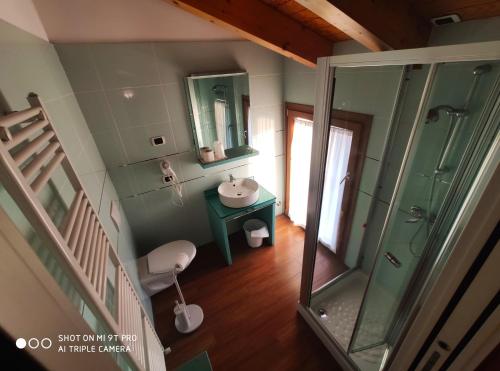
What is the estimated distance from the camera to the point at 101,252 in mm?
948

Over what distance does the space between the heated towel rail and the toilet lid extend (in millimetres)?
503

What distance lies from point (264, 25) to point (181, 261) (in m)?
1.94

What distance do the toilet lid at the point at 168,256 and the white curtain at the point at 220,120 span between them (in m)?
1.12

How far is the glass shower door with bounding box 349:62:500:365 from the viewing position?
1087 millimetres

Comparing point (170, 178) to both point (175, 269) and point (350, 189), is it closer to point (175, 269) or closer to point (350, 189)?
point (175, 269)

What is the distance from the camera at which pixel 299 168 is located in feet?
8.82

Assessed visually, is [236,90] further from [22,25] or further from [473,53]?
[473,53]

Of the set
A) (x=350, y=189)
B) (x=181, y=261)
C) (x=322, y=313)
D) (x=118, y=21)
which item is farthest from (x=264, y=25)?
(x=322, y=313)

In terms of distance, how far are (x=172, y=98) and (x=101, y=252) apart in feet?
4.80

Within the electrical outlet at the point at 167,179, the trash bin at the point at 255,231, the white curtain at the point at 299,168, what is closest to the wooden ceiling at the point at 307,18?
the white curtain at the point at 299,168

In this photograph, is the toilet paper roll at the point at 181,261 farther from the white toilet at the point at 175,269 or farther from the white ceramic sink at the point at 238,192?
the white ceramic sink at the point at 238,192

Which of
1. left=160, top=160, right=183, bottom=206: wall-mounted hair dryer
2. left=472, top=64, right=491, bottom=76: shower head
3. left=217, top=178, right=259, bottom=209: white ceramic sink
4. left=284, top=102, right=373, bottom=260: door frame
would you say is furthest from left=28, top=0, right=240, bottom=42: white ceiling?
left=472, top=64, right=491, bottom=76: shower head

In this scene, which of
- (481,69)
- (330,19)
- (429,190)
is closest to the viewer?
(481,69)

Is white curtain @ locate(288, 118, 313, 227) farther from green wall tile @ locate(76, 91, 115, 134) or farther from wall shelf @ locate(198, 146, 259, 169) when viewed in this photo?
green wall tile @ locate(76, 91, 115, 134)
